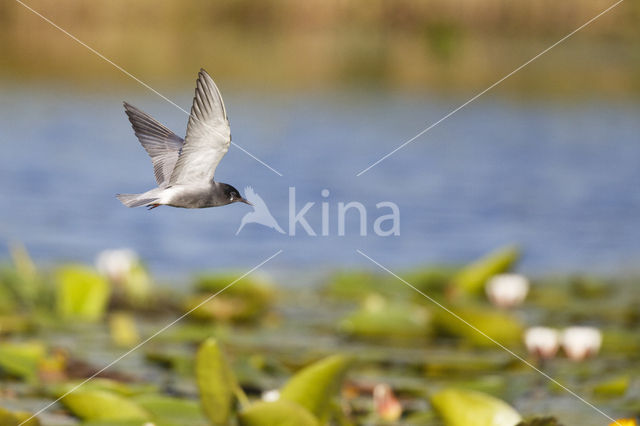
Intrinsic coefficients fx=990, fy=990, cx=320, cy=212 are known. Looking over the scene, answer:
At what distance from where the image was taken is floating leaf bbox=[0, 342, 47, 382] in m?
3.05

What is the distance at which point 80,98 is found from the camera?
11.7m

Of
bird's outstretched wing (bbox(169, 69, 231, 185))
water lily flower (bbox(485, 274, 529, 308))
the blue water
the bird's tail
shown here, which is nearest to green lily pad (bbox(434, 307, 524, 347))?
water lily flower (bbox(485, 274, 529, 308))

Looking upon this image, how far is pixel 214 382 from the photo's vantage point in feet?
7.84

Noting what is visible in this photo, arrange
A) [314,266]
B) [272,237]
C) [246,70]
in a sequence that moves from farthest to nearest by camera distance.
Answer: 1. [246,70]
2. [272,237]
3. [314,266]

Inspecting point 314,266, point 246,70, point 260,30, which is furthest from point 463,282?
point 260,30

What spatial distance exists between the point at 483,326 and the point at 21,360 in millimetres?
1704

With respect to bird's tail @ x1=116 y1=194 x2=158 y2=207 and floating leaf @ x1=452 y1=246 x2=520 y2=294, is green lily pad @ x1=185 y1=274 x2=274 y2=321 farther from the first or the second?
bird's tail @ x1=116 y1=194 x2=158 y2=207

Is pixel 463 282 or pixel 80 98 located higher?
pixel 80 98

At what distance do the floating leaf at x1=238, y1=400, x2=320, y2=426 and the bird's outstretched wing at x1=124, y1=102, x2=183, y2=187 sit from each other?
0.79m

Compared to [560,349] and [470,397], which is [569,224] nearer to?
[560,349]

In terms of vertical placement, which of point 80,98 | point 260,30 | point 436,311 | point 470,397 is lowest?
point 470,397

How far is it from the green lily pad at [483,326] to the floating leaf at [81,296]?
4.41 ft

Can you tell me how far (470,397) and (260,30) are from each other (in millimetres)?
18104

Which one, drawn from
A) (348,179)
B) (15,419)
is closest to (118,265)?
(15,419)
